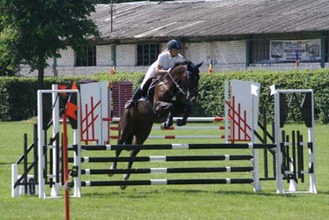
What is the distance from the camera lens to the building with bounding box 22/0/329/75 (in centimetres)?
5225

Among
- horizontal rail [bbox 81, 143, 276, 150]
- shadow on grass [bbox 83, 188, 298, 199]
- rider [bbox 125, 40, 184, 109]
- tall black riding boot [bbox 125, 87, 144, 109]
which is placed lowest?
shadow on grass [bbox 83, 188, 298, 199]

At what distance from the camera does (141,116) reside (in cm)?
1747

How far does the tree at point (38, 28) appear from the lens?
48250 millimetres

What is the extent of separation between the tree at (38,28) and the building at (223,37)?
9.85ft

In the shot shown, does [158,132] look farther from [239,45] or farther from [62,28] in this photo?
[239,45]

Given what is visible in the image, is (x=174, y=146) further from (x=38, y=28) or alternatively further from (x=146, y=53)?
(x=146, y=53)

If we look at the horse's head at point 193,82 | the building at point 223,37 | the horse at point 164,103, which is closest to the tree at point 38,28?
the building at point 223,37

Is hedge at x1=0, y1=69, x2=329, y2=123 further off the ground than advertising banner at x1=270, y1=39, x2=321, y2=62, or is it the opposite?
advertising banner at x1=270, y1=39, x2=321, y2=62

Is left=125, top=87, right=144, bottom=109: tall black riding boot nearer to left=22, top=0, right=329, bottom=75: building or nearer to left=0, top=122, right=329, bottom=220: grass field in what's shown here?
left=0, top=122, right=329, bottom=220: grass field

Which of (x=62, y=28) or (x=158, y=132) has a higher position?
(x=62, y=28)

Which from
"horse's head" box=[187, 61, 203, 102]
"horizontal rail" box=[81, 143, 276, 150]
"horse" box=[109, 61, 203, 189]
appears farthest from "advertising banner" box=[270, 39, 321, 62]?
"horizontal rail" box=[81, 143, 276, 150]

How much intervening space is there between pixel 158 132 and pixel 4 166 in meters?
13.9

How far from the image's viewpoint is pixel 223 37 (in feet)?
177

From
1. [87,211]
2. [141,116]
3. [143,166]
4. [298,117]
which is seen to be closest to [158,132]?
[298,117]
